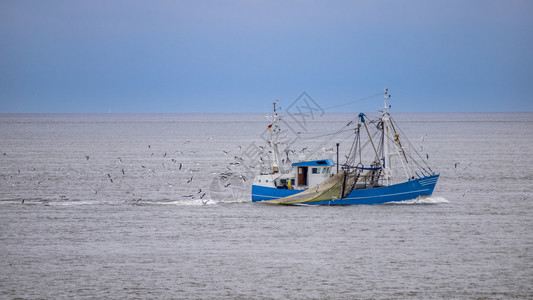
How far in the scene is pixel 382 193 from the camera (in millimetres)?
50781

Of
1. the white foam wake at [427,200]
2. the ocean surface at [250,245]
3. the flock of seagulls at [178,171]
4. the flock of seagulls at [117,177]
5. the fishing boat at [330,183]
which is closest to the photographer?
the ocean surface at [250,245]

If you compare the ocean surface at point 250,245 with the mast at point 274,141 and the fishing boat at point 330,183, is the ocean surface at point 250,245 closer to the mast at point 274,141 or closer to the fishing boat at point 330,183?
the fishing boat at point 330,183

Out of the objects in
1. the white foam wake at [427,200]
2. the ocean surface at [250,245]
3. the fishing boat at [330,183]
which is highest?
the fishing boat at [330,183]

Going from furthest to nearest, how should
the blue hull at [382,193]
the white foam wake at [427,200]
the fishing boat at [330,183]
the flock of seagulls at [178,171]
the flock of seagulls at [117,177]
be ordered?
the flock of seagulls at [117,177], the flock of seagulls at [178,171], the white foam wake at [427,200], the blue hull at [382,193], the fishing boat at [330,183]

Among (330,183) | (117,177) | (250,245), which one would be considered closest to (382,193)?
(330,183)

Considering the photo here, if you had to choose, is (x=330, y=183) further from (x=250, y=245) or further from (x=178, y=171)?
(x=178, y=171)

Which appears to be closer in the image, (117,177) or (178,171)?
(117,177)

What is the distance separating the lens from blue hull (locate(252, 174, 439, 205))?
166ft

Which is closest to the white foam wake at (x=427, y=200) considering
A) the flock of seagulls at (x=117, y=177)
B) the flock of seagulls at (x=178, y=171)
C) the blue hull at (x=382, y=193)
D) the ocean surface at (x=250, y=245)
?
the ocean surface at (x=250, y=245)

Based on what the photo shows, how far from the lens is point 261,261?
114ft

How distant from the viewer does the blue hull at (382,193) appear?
50.7 metres

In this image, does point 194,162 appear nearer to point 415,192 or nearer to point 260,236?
point 415,192

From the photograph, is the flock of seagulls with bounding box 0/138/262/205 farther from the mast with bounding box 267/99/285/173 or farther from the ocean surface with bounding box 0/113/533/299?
the mast with bounding box 267/99/285/173

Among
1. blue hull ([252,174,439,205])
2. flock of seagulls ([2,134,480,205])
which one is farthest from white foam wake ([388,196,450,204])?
flock of seagulls ([2,134,480,205])
